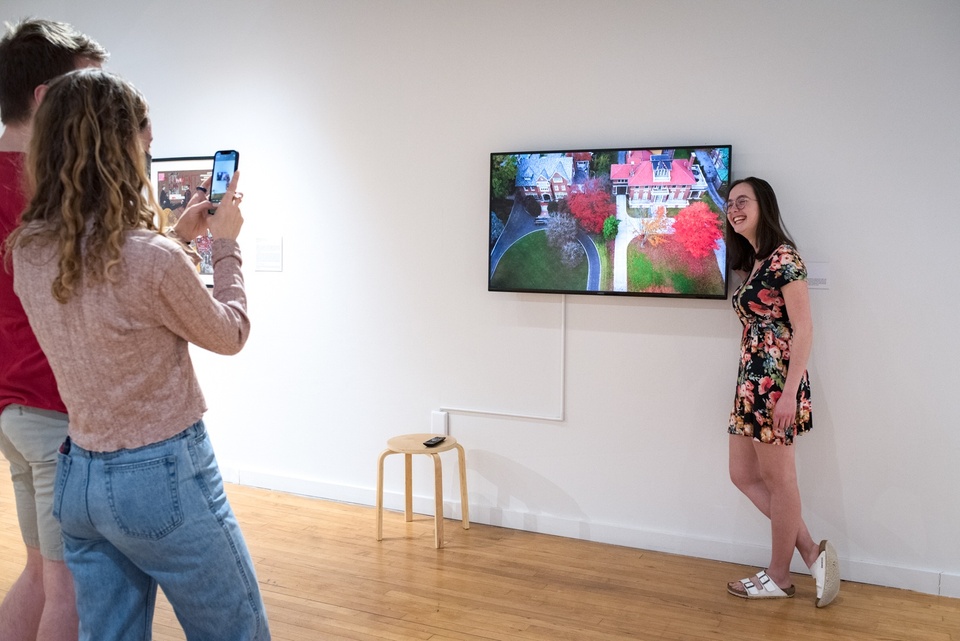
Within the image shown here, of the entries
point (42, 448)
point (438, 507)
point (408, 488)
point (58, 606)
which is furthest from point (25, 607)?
point (408, 488)

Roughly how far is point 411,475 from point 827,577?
191 cm

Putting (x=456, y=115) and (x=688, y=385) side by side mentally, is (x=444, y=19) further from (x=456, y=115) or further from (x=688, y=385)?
(x=688, y=385)

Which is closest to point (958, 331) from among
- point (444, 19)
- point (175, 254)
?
point (444, 19)

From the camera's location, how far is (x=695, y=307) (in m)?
3.51

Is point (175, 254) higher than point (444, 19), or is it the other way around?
point (444, 19)

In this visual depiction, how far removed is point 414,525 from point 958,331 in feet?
8.32

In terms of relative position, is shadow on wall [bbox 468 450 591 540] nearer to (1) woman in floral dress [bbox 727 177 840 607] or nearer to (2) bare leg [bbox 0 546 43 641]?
(1) woman in floral dress [bbox 727 177 840 607]

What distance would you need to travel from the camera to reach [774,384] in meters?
3.08

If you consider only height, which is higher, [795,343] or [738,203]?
[738,203]

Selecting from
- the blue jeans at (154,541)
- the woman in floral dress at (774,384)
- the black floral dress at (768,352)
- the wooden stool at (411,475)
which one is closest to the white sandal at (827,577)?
the woman in floral dress at (774,384)

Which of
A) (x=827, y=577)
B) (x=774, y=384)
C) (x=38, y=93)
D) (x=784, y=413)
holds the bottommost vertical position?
(x=827, y=577)

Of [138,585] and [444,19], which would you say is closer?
[138,585]

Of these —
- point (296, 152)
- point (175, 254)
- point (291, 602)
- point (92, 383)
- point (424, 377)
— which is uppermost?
point (296, 152)

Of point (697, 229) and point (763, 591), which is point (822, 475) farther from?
point (697, 229)
